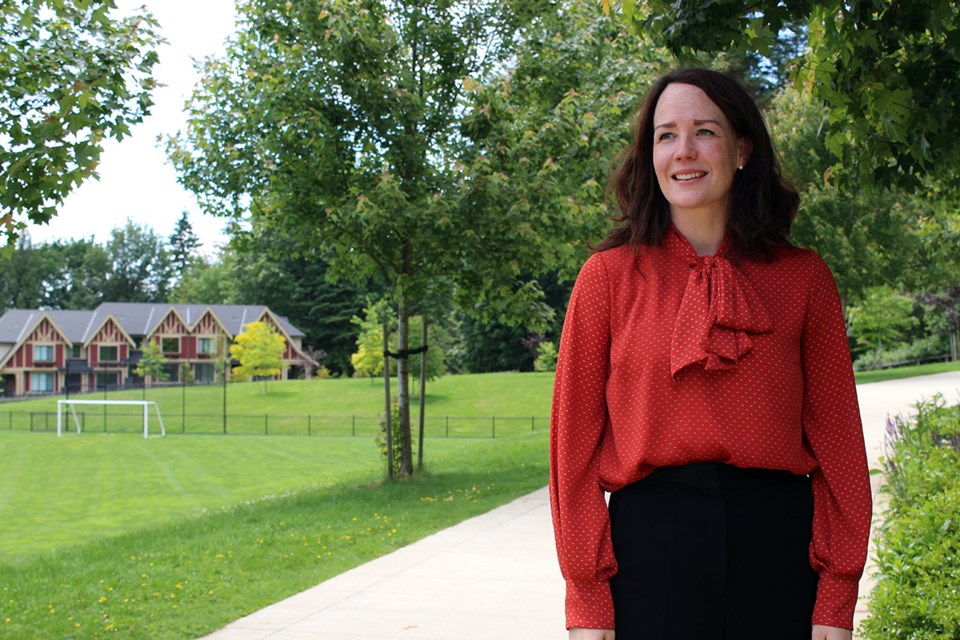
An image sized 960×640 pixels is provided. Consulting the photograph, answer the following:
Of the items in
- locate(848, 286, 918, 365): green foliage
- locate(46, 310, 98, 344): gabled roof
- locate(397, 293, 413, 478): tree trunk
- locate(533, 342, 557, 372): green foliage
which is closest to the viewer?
locate(397, 293, 413, 478): tree trunk

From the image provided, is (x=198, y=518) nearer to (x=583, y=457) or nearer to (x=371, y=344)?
(x=583, y=457)

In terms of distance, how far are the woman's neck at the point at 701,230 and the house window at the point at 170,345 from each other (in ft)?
264

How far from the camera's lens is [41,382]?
78.1 m

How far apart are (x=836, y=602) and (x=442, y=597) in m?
5.47

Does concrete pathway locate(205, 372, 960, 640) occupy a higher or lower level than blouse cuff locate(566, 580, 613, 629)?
lower

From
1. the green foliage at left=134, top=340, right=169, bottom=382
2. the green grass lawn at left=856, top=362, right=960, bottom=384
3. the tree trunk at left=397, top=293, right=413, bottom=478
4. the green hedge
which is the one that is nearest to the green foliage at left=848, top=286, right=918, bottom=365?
the green grass lawn at left=856, top=362, right=960, bottom=384

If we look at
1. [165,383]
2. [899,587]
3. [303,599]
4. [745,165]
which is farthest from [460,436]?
[165,383]

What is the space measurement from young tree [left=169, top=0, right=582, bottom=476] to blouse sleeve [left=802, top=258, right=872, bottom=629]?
10.1m

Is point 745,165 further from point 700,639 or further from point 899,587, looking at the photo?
point 899,587

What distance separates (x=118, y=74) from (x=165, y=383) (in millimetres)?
74250

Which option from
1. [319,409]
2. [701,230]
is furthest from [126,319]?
[701,230]

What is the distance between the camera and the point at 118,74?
6.68 metres

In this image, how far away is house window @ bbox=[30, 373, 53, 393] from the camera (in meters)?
77.4

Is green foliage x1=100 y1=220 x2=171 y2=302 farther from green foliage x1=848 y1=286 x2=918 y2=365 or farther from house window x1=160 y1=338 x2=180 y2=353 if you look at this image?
green foliage x1=848 y1=286 x2=918 y2=365
